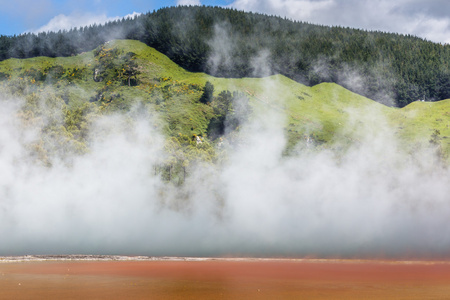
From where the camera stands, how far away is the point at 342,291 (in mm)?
34656

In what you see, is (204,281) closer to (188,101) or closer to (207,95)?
(188,101)

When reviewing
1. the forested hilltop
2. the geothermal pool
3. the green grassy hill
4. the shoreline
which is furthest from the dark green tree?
the geothermal pool

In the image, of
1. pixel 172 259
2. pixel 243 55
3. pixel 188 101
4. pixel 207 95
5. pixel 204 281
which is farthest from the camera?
pixel 243 55

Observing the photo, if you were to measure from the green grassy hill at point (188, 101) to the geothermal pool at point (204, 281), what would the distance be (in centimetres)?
4553

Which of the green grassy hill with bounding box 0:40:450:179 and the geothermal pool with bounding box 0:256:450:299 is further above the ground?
the green grassy hill with bounding box 0:40:450:179

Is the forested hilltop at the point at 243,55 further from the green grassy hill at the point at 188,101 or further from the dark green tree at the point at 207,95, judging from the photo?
the dark green tree at the point at 207,95

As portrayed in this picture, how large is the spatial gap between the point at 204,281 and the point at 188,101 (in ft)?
353

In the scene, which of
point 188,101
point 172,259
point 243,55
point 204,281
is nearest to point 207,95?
point 188,101

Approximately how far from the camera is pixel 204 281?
130 feet

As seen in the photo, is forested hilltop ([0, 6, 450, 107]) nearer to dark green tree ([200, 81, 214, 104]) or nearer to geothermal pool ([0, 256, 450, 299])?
dark green tree ([200, 81, 214, 104])

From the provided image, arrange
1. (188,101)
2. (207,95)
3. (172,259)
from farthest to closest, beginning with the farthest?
(207,95), (188,101), (172,259)

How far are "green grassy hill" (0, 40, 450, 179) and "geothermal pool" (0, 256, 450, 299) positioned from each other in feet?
149

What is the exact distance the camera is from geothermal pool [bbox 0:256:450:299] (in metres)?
32.6

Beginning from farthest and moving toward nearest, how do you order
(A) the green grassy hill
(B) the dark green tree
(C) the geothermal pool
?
(B) the dark green tree → (A) the green grassy hill → (C) the geothermal pool
